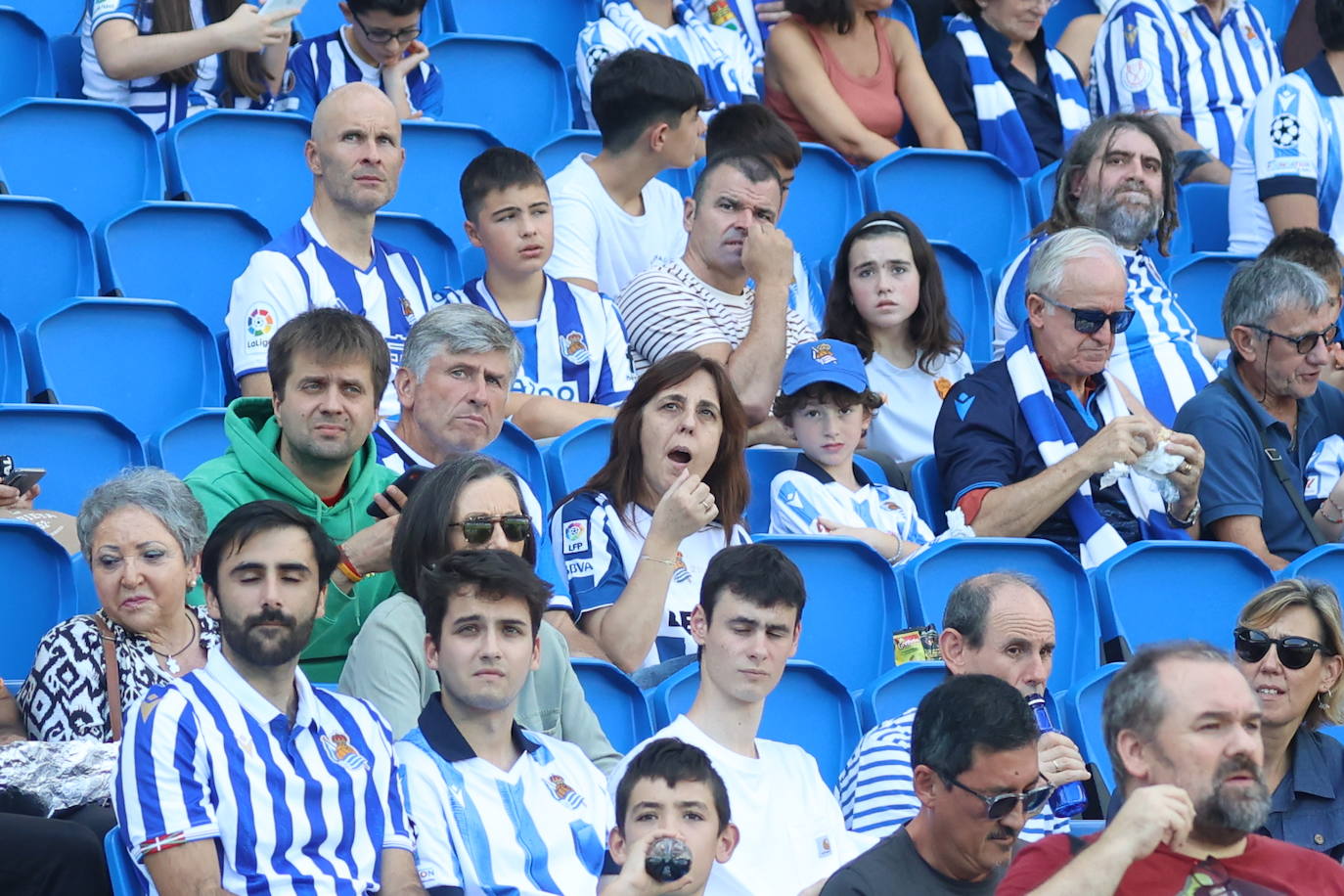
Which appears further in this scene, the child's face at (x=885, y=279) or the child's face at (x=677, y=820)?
the child's face at (x=885, y=279)

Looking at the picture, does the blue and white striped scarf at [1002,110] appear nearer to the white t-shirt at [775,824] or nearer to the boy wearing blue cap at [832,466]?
the boy wearing blue cap at [832,466]

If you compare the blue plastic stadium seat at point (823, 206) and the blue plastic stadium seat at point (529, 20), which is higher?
the blue plastic stadium seat at point (529, 20)

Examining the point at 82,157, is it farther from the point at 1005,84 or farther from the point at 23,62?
the point at 1005,84

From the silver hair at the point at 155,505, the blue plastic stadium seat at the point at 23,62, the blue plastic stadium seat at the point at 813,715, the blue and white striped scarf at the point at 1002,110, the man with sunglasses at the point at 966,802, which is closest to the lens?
the man with sunglasses at the point at 966,802

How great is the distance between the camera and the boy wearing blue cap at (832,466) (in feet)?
14.9

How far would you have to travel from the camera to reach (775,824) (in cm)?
334

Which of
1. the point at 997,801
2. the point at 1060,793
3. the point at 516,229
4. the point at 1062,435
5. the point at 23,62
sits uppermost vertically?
the point at 23,62

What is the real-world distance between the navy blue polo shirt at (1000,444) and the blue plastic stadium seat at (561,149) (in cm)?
139

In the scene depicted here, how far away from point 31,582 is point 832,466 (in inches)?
67.8

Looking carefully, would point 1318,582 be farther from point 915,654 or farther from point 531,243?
point 531,243

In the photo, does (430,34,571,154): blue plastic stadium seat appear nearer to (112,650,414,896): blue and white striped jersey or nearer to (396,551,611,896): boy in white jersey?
(396,551,611,896): boy in white jersey

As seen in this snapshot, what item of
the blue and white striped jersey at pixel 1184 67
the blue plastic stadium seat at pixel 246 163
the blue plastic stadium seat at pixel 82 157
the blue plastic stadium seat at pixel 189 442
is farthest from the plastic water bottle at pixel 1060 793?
the blue and white striped jersey at pixel 1184 67

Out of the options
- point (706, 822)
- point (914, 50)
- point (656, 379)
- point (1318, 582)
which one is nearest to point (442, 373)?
point (656, 379)

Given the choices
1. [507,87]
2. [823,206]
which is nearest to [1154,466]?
[823,206]
